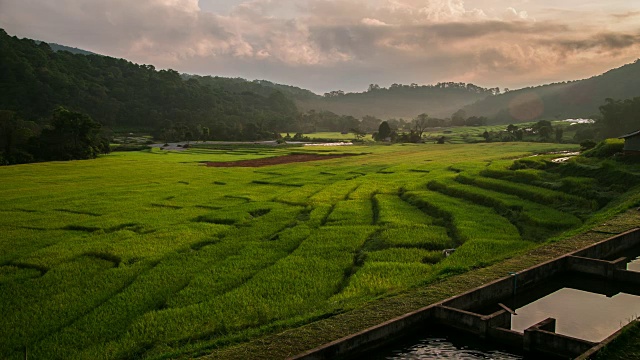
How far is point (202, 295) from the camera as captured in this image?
11211 millimetres

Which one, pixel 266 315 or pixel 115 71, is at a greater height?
pixel 115 71

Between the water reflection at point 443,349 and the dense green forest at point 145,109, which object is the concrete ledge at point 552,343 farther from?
the dense green forest at point 145,109

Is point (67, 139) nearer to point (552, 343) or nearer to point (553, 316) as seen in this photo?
point (553, 316)

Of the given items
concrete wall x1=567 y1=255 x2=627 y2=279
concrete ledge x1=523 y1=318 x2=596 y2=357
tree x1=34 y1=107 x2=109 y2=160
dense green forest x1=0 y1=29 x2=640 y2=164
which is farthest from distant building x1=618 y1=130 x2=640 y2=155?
tree x1=34 y1=107 x2=109 y2=160

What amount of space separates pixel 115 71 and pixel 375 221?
104m

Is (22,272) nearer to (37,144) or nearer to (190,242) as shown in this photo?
(190,242)

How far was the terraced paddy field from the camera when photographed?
967 cm

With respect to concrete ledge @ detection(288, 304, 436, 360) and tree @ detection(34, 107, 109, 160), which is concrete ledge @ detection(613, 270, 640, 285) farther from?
tree @ detection(34, 107, 109, 160)

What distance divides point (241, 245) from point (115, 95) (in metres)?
92.4

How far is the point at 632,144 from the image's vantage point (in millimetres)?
27812

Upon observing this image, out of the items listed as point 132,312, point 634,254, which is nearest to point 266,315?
point 132,312

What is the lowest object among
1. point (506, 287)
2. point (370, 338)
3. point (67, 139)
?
point (370, 338)

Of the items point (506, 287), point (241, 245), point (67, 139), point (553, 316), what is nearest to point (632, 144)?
point (506, 287)

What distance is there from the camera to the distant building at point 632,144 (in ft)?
89.9
